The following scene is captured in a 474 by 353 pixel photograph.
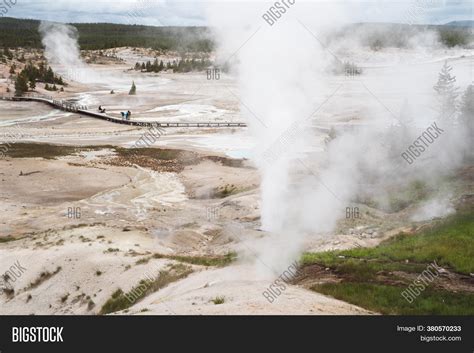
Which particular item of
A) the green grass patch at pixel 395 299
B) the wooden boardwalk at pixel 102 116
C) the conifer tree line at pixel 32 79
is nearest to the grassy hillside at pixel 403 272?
the green grass patch at pixel 395 299

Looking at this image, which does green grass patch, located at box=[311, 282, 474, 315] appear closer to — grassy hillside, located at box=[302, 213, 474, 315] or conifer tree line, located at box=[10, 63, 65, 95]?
grassy hillside, located at box=[302, 213, 474, 315]

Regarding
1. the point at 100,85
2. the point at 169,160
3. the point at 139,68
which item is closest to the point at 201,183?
the point at 169,160

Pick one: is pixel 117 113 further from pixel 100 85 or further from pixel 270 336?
pixel 270 336

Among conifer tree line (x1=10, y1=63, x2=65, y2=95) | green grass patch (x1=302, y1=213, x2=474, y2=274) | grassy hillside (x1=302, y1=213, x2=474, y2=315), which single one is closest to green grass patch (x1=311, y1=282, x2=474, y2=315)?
grassy hillside (x1=302, y1=213, x2=474, y2=315)

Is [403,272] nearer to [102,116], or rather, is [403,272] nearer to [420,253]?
[420,253]

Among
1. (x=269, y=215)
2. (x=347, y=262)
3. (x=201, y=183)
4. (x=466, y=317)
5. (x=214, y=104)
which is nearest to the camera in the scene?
(x=466, y=317)

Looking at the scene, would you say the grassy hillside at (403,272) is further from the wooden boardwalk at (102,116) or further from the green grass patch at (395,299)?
the wooden boardwalk at (102,116)

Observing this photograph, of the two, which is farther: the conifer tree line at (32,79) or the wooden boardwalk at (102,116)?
the conifer tree line at (32,79)

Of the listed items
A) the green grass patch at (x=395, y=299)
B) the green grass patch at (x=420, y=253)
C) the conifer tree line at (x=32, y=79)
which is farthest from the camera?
the conifer tree line at (x=32, y=79)
